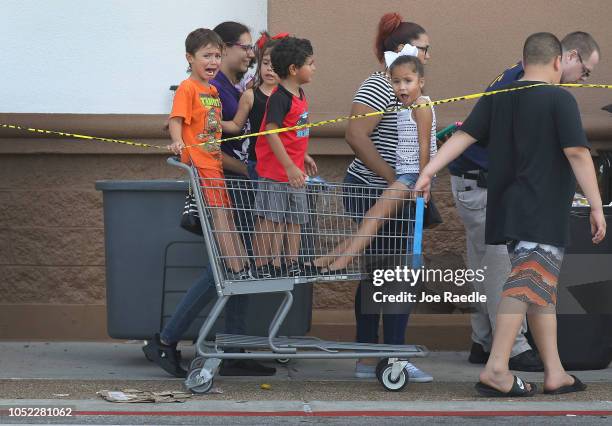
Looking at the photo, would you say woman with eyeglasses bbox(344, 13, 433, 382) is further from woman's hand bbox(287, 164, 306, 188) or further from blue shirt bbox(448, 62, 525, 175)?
blue shirt bbox(448, 62, 525, 175)

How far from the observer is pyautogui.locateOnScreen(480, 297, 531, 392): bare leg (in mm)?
6598

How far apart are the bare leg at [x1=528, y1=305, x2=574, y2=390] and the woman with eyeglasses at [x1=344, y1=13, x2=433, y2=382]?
76cm

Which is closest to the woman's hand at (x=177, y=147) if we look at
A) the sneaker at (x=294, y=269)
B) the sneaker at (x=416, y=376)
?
the sneaker at (x=294, y=269)

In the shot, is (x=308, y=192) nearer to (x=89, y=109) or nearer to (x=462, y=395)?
(x=462, y=395)

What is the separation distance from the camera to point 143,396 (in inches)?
257

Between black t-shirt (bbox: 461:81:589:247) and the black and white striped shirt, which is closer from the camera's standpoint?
black t-shirt (bbox: 461:81:589:247)

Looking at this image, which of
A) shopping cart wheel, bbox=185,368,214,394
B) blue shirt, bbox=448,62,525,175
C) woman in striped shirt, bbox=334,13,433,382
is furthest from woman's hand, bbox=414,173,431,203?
shopping cart wheel, bbox=185,368,214,394

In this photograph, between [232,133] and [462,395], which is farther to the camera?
[232,133]

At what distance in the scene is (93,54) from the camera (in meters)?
9.30

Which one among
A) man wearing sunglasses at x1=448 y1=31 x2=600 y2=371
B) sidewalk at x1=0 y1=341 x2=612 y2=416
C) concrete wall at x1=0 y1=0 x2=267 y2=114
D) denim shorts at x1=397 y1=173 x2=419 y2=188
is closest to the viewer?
sidewalk at x1=0 y1=341 x2=612 y2=416

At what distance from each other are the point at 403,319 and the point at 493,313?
825 mm

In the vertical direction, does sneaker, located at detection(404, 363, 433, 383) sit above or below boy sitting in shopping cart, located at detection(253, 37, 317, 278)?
below

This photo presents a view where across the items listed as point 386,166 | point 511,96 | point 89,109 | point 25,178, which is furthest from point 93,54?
point 511,96

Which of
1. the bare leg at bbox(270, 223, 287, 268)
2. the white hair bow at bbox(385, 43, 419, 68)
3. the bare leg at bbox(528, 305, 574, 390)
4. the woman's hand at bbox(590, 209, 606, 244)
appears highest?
the white hair bow at bbox(385, 43, 419, 68)
